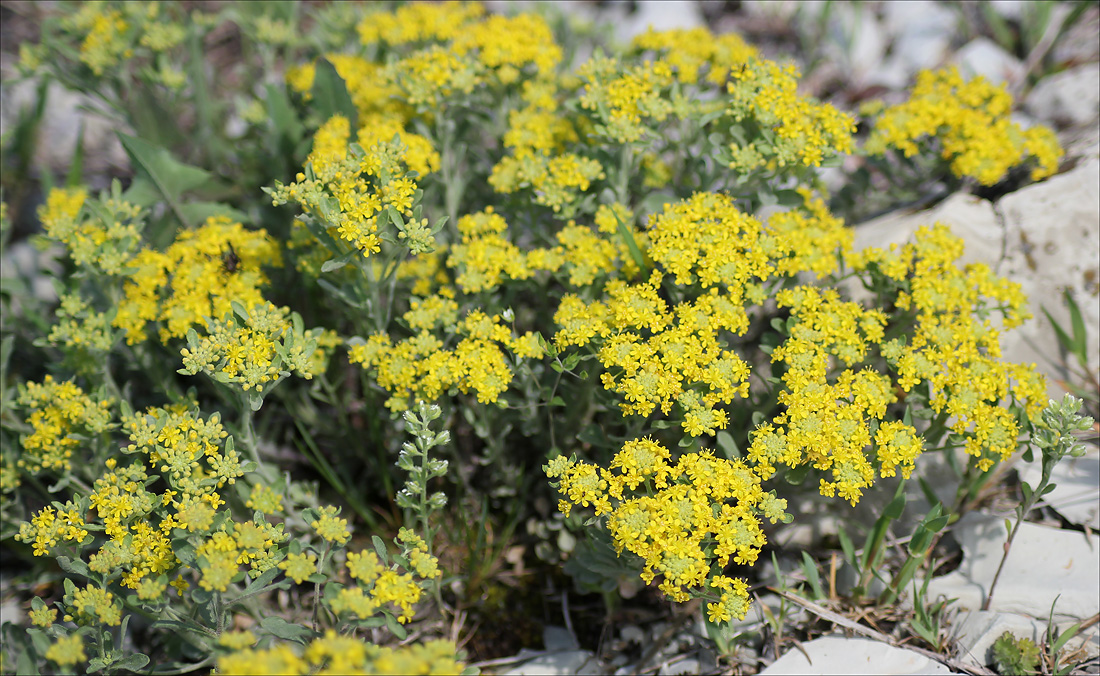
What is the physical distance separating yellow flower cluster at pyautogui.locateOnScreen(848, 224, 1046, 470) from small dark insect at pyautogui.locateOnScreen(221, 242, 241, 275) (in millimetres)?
2778

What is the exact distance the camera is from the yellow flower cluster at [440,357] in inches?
115

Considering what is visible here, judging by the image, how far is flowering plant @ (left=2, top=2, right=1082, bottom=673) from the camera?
260cm

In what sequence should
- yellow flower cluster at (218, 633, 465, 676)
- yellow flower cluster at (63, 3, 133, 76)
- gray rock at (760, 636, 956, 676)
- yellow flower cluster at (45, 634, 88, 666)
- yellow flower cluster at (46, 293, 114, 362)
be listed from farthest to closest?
yellow flower cluster at (63, 3, 133, 76) < yellow flower cluster at (46, 293, 114, 362) < gray rock at (760, 636, 956, 676) < yellow flower cluster at (45, 634, 88, 666) < yellow flower cluster at (218, 633, 465, 676)

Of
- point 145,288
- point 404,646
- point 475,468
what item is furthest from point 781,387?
point 145,288

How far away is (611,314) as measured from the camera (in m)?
2.95

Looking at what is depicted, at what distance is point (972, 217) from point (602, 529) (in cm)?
267

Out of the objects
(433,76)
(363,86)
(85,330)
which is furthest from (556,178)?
(85,330)

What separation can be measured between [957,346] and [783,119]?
1187mm

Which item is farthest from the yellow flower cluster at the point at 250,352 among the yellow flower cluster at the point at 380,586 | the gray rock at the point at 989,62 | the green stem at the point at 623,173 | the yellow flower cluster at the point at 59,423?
the gray rock at the point at 989,62

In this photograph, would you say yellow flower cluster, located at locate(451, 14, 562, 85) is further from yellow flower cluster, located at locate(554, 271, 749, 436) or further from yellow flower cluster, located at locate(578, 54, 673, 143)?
yellow flower cluster, located at locate(554, 271, 749, 436)

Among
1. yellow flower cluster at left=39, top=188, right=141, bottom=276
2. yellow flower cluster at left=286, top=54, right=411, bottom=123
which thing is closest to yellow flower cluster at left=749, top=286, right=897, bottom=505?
yellow flower cluster at left=286, top=54, right=411, bottom=123

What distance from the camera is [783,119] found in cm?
318

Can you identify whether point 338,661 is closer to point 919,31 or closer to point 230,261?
point 230,261

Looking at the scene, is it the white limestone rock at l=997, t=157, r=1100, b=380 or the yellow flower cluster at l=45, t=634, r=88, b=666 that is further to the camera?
the white limestone rock at l=997, t=157, r=1100, b=380
